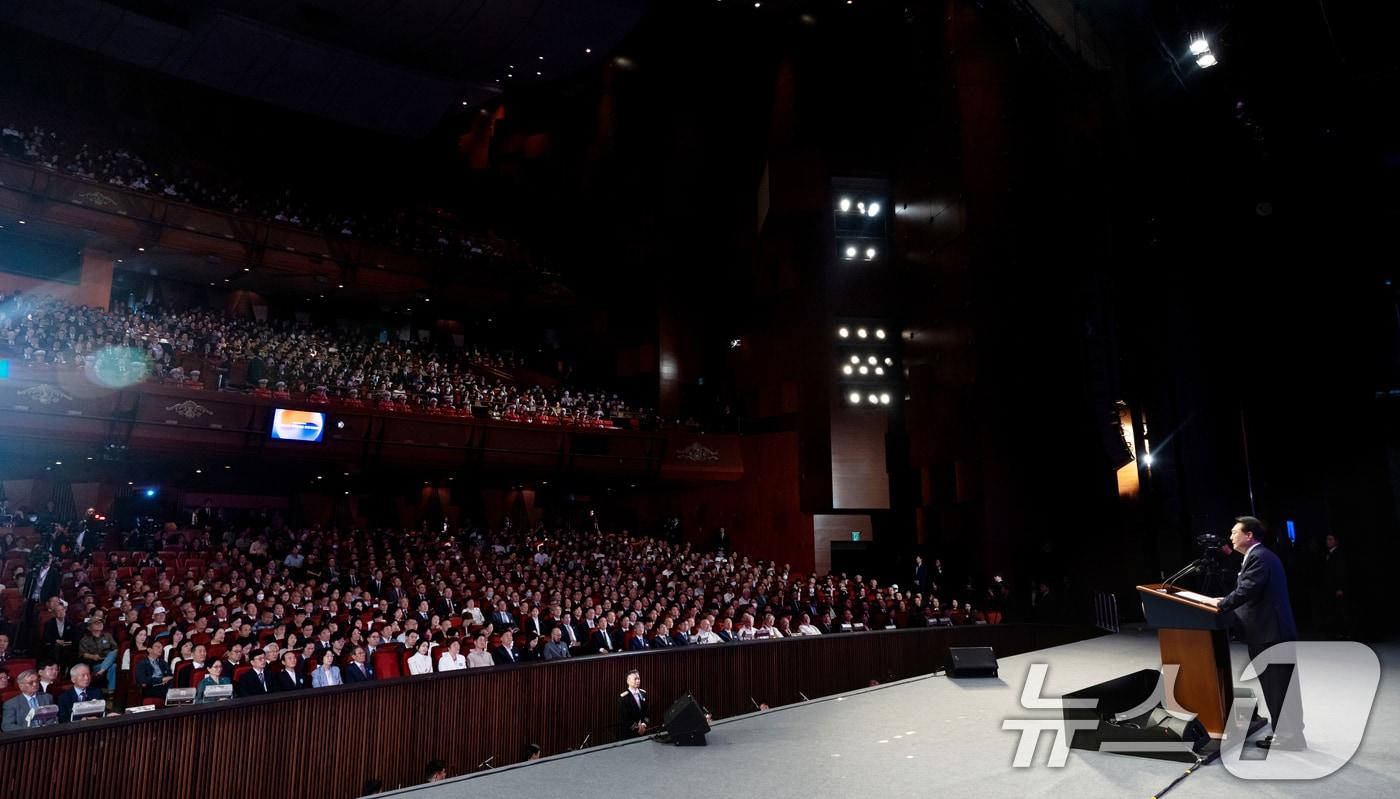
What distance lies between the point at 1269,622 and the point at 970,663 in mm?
2945

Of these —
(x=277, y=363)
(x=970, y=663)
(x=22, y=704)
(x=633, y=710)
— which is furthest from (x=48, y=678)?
(x=277, y=363)

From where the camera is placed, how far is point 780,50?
1923cm

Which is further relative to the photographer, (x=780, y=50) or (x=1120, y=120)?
(x=780, y=50)

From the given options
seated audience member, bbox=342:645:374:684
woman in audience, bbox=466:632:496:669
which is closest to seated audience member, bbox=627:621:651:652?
woman in audience, bbox=466:632:496:669

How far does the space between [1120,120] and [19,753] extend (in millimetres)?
14020

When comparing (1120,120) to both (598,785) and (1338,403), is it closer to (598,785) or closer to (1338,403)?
(1338,403)

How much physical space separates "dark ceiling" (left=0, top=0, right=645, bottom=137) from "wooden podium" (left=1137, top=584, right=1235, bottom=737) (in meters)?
20.2

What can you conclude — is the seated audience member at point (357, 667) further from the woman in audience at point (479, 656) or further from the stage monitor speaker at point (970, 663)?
the stage monitor speaker at point (970, 663)

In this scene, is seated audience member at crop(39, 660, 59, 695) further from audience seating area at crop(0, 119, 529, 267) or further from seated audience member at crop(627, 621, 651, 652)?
audience seating area at crop(0, 119, 529, 267)

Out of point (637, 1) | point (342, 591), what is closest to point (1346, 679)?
point (342, 591)

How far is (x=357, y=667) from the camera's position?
6.66m

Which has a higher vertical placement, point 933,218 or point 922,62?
point 922,62

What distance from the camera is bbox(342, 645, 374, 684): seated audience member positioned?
6629mm

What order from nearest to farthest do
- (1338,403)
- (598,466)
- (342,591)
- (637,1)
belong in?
(1338,403) < (342,591) < (598,466) < (637,1)
